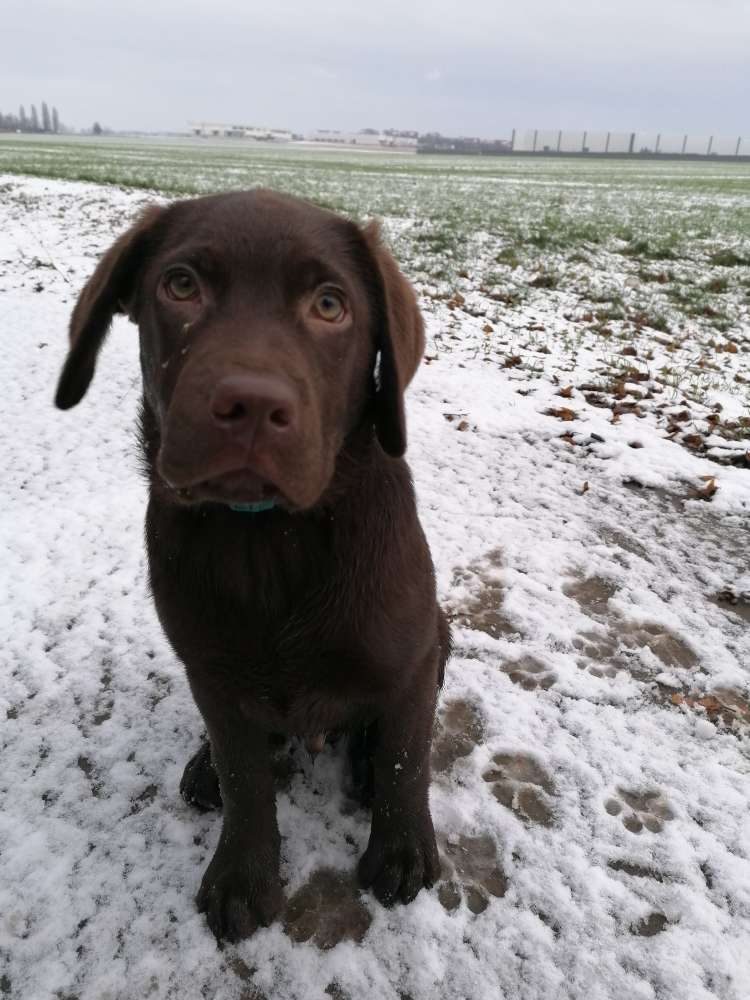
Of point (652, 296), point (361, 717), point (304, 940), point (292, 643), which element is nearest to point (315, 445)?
point (292, 643)

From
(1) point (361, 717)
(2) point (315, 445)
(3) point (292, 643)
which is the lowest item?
(1) point (361, 717)

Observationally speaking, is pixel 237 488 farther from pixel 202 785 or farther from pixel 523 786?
pixel 523 786

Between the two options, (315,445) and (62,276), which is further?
(62,276)

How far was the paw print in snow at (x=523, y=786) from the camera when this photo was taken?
2.08m

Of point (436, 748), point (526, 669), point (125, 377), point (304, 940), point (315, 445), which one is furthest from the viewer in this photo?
point (125, 377)

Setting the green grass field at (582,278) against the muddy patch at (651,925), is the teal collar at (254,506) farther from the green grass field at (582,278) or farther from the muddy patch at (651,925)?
the green grass field at (582,278)

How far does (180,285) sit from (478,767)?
1750mm

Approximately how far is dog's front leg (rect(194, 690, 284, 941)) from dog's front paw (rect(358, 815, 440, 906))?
26 cm

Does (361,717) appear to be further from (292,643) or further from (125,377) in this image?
(125,377)

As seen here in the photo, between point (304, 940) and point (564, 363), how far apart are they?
15.8 feet

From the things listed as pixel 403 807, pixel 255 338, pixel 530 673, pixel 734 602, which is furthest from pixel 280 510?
pixel 734 602

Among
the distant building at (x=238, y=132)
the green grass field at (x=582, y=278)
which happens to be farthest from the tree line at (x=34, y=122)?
the green grass field at (x=582, y=278)

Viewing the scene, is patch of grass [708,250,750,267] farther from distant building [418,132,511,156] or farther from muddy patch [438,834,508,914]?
distant building [418,132,511,156]

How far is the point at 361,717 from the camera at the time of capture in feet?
6.21
